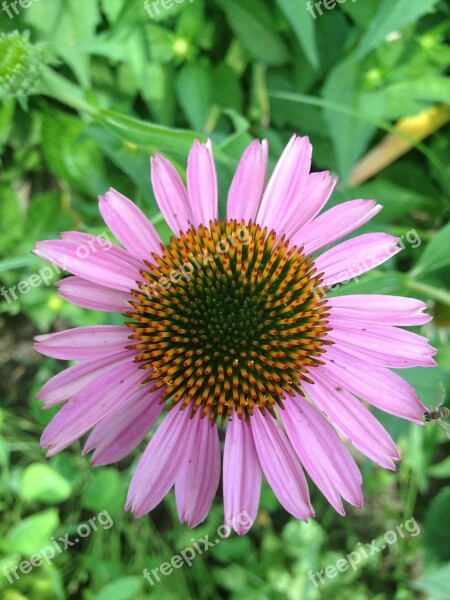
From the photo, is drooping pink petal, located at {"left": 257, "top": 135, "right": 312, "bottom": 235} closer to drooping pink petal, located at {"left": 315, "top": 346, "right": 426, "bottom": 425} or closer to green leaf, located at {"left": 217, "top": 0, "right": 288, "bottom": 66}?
drooping pink petal, located at {"left": 315, "top": 346, "right": 426, "bottom": 425}

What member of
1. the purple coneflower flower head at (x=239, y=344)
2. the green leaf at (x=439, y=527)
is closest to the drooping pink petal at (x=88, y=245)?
the purple coneflower flower head at (x=239, y=344)

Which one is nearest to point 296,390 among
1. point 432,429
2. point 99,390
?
point 99,390

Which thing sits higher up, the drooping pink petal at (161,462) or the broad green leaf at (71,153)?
the broad green leaf at (71,153)

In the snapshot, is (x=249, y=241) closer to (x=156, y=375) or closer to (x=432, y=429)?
(x=156, y=375)

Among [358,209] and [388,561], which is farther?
[388,561]

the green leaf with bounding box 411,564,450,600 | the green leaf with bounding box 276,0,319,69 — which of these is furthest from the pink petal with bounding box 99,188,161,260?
the green leaf with bounding box 411,564,450,600

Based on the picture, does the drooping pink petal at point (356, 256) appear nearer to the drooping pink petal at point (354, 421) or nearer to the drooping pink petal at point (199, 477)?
the drooping pink petal at point (354, 421)
